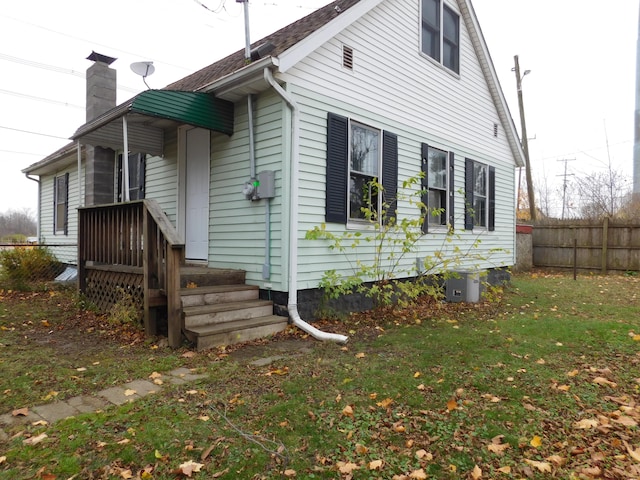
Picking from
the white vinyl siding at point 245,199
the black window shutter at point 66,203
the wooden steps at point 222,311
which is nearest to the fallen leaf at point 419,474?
the wooden steps at point 222,311

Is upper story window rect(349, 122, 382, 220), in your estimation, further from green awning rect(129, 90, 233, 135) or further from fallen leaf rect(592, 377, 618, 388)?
fallen leaf rect(592, 377, 618, 388)

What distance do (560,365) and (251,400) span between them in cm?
302

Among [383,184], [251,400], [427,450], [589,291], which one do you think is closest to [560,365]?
[427,450]

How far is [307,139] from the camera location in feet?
18.8

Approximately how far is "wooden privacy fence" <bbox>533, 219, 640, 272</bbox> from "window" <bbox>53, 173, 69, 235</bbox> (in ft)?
50.5

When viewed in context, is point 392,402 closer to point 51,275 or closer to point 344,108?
point 344,108

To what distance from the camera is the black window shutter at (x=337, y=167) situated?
19.7 feet

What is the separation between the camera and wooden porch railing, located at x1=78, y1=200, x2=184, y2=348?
462cm

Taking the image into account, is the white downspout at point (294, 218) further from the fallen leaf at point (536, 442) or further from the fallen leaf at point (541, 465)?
the fallen leaf at point (541, 465)

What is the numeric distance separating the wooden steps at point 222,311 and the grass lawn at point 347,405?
207mm

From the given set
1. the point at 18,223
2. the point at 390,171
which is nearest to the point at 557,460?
the point at 390,171

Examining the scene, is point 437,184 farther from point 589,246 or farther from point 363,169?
point 589,246

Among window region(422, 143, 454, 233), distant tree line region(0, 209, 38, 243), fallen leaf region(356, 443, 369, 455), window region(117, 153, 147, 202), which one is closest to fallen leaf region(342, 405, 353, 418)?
fallen leaf region(356, 443, 369, 455)

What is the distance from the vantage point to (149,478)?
2.24 meters
